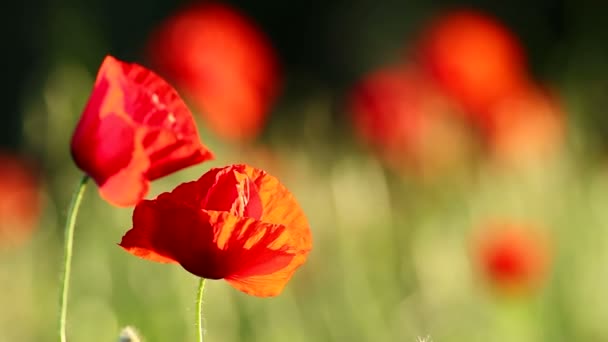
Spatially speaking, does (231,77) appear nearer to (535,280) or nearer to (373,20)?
(535,280)

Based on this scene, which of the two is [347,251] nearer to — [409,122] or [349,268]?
[349,268]

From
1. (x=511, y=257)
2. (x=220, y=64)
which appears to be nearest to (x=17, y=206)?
(x=220, y=64)

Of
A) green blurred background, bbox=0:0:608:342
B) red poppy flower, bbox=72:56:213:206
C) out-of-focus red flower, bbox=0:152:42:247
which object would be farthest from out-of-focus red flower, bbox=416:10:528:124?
red poppy flower, bbox=72:56:213:206

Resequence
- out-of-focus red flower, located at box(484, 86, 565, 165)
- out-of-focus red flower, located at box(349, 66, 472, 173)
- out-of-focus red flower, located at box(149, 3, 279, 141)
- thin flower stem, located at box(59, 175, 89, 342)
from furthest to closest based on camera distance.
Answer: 1. out-of-focus red flower, located at box(484, 86, 565, 165)
2. out-of-focus red flower, located at box(349, 66, 472, 173)
3. out-of-focus red flower, located at box(149, 3, 279, 141)
4. thin flower stem, located at box(59, 175, 89, 342)

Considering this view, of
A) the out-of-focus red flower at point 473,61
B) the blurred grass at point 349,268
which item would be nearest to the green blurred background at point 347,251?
the blurred grass at point 349,268

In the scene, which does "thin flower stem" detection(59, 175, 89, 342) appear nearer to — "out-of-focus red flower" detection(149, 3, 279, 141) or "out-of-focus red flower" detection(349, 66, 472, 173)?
"out-of-focus red flower" detection(149, 3, 279, 141)

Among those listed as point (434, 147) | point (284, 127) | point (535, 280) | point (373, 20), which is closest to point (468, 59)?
point (434, 147)
